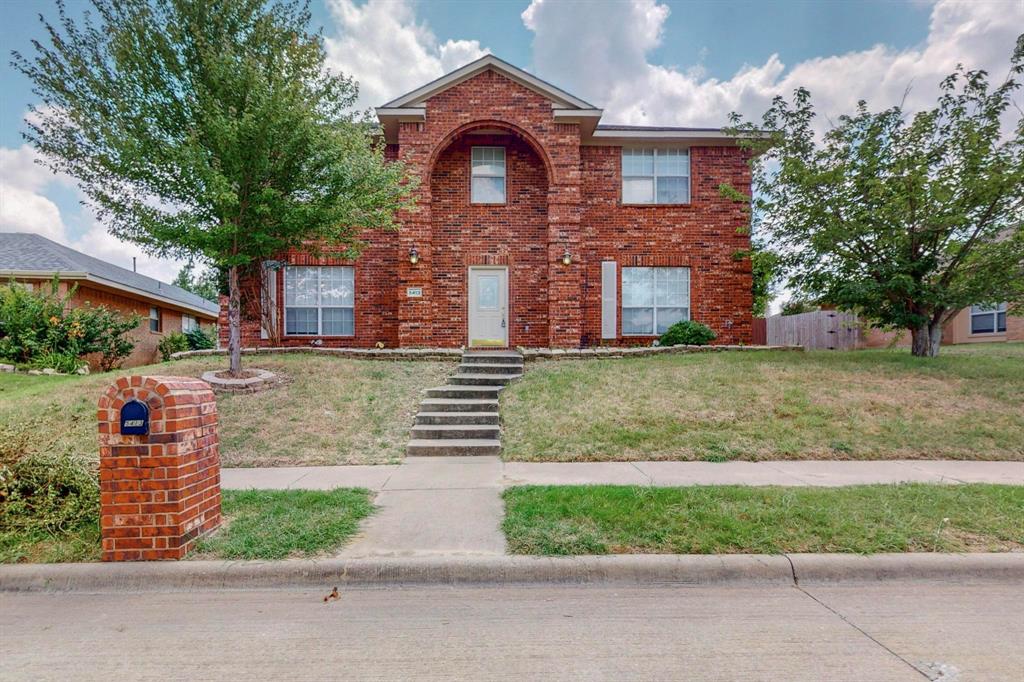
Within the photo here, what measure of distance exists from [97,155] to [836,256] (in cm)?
1409

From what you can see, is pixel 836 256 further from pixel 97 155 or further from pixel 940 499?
pixel 97 155

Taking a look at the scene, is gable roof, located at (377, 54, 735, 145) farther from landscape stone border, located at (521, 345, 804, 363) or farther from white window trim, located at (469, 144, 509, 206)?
landscape stone border, located at (521, 345, 804, 363)

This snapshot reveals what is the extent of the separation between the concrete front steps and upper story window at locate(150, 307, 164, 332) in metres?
15.0

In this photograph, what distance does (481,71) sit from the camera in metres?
12.6

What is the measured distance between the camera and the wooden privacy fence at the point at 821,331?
17.3 metres

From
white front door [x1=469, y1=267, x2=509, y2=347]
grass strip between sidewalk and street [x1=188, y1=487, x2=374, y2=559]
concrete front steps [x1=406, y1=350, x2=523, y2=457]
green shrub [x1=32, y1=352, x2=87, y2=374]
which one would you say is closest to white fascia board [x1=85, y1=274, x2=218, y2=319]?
green shrub [x1=32, y1=352, x2=87, y2=374]

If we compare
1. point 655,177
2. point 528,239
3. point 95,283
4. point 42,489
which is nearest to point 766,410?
point 528,239

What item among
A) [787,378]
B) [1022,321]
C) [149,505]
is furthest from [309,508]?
[1022,321]

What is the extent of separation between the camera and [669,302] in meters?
13.6

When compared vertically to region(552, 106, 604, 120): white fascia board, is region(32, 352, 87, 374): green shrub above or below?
below

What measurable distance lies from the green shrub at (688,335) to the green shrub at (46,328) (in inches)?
580

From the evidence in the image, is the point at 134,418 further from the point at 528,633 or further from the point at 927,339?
the point at 927,339

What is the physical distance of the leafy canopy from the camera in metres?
7.71

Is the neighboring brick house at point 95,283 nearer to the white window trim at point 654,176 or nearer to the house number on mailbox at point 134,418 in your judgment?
the house number on mailbox at point 134,418
